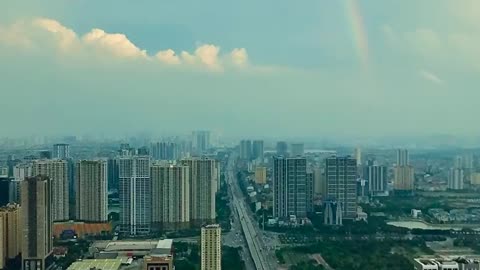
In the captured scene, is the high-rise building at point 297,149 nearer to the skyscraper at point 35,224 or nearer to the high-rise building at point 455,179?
the high-rise building at point 455,179

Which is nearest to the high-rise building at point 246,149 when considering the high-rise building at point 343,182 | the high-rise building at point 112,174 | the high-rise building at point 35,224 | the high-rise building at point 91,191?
the high-rise building at point 343,182

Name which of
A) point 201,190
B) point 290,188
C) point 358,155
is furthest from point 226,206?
point 358,155

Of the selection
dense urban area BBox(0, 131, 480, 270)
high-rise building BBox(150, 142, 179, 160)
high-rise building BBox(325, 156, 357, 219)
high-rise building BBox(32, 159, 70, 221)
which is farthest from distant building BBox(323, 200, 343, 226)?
high-rise building BBox(32, 159, 70, 221)

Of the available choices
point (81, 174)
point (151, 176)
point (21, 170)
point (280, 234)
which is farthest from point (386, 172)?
point (21, 170)

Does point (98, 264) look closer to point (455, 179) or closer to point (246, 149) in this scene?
point (455, 179)

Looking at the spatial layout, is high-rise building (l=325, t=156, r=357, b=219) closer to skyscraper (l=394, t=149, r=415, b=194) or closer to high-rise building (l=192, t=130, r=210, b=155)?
skyscraper (l=394, t=149, r=415, b=194)

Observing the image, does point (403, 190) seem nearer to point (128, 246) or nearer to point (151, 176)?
point (151, 176)
